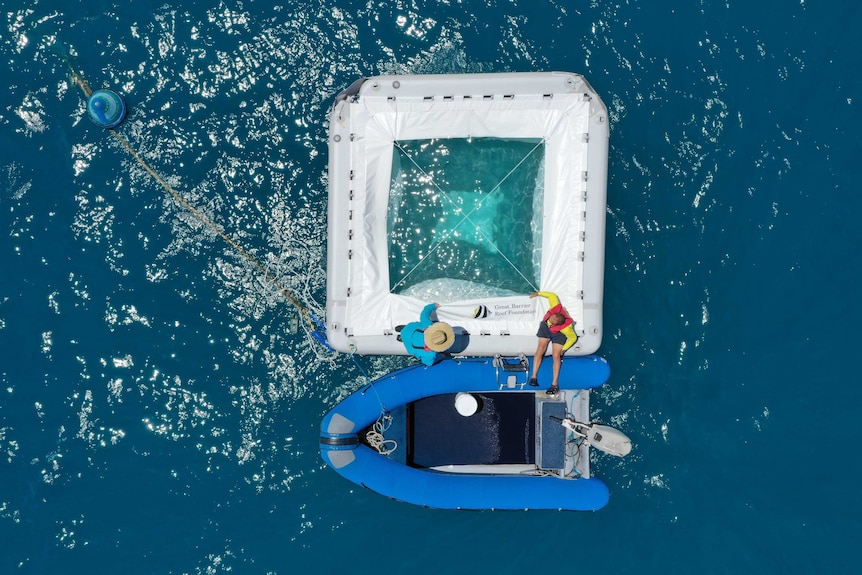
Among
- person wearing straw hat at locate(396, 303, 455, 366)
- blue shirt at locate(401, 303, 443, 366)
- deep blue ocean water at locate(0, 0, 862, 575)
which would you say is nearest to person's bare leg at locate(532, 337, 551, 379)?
person wearing straw hat at locate(396, 303, 455, 366)

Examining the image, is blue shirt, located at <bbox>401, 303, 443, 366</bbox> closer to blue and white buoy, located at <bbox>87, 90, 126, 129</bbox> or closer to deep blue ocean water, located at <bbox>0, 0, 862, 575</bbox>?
deep blue ocean water, located at <bbox>0, 0, 862, 575</bbox>

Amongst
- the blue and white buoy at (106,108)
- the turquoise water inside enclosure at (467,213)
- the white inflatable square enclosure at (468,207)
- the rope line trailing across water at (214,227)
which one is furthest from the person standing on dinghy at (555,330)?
the blue and white buoy at (106,108)

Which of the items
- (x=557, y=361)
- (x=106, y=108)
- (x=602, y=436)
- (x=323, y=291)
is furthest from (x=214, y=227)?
(x=602, y=436)

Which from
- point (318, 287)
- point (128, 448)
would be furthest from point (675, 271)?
point (128, 448)

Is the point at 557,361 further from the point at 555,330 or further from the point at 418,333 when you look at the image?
the point at 418,333

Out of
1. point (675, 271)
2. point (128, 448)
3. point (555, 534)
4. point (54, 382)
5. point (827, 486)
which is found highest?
point (675, 271)

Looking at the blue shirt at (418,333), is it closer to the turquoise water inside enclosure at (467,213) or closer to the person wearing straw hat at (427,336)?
the person wearing straw hat at (427,336)

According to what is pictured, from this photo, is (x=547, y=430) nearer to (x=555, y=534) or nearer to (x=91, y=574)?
(x=555, y=534)
